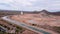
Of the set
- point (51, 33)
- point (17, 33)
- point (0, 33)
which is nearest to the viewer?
point (0, 33)

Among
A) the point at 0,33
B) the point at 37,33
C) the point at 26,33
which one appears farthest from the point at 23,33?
the point at 0,33

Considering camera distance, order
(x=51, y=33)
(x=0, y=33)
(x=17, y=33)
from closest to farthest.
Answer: (x=0, y=33)
(x=17, y=33)
(x=51, y=33)

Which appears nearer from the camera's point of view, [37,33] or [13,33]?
[13,33]

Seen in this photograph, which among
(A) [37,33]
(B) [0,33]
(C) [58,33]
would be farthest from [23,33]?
(C) [58,33]

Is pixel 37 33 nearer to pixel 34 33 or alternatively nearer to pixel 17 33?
pixel 34 33

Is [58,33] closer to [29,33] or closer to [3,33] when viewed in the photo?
[29,33]

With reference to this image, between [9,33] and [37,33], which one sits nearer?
[9,33]

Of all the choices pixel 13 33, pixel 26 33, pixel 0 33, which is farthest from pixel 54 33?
pixel 0 33

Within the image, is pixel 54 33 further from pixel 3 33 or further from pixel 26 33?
pixel 3 33
